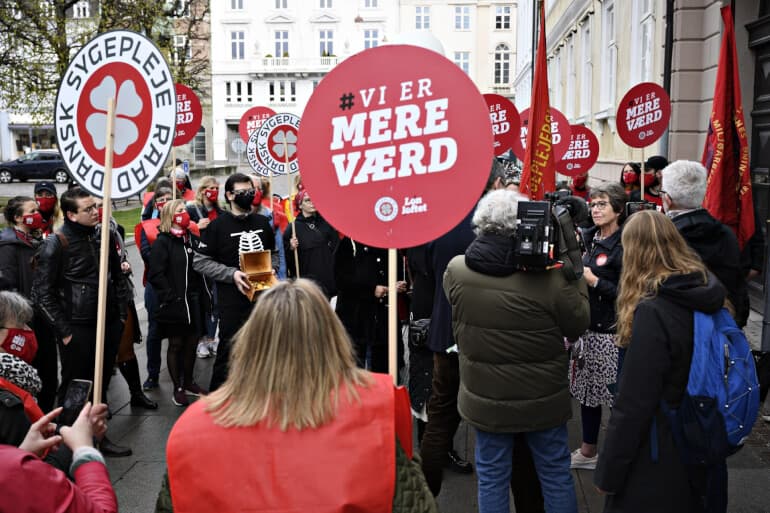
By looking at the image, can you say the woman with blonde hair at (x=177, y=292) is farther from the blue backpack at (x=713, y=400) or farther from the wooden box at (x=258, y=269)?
the blue backpack at (x=713, y=400)

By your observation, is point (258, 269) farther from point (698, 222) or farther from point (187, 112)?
point (187, 112)

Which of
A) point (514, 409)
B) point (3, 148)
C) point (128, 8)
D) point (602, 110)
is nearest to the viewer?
point (514, 409)

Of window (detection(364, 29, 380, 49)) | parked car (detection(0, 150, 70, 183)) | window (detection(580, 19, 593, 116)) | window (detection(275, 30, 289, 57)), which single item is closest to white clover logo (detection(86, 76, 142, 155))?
window (detection(580, 19, 593, 116))

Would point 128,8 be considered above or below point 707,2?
above

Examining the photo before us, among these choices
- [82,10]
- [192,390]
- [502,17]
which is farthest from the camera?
[502,17]

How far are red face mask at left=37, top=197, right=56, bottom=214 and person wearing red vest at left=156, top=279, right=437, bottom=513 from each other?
4.54 meters

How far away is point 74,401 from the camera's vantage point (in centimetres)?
269

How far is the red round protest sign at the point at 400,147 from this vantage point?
2777 mm

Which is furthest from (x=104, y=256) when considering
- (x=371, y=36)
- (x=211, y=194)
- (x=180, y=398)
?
(x=371, y=36)

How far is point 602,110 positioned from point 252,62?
62.4 meters

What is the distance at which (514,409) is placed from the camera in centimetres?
352

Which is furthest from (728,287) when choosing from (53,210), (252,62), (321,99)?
(252,62)

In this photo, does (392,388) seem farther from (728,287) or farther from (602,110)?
(602,110)

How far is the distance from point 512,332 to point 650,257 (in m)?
0.67
